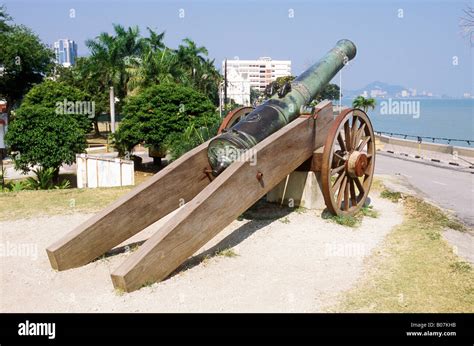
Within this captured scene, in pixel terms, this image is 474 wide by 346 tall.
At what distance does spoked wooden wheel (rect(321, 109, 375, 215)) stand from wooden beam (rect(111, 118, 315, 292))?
0.47 metres

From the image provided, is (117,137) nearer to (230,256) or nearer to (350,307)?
Result: (230,256)

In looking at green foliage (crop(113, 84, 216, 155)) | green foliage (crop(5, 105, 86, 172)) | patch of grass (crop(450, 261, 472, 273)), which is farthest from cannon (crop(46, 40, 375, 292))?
green foliage (crop(113, 84, 216, 155))

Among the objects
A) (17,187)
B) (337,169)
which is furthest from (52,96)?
(337,169)

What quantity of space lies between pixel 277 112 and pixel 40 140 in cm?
1330

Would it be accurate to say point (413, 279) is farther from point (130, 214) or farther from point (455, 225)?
point (130, 214)

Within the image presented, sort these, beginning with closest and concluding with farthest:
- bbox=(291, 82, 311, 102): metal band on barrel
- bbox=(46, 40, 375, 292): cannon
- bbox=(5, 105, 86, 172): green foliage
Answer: bbox=(46, 40, 375, 292): cannon < bbox=(291, 82, 311, 102): metal band on barrel < bbox=(5, 105, 86, 172): green foliage

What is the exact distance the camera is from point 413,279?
5.63m

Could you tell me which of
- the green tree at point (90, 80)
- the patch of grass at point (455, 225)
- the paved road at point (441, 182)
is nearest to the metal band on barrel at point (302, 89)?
the patch of grass at point (455, 225)

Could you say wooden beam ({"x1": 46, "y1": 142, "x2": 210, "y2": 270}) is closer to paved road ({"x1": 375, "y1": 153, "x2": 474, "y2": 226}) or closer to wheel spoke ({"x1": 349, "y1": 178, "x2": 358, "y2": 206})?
wheel spoke ({"x1": 349, "y1": 178, "x2": 358, "y2": 206})

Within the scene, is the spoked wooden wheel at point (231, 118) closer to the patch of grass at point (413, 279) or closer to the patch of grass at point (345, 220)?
the patch of grass at point (345, 220)

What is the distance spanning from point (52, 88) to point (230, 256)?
29.7 metres

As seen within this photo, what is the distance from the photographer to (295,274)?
581 centimetres

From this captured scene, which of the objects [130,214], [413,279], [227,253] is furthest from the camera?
[227,253]

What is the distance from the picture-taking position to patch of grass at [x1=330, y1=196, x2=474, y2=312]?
4902mm
